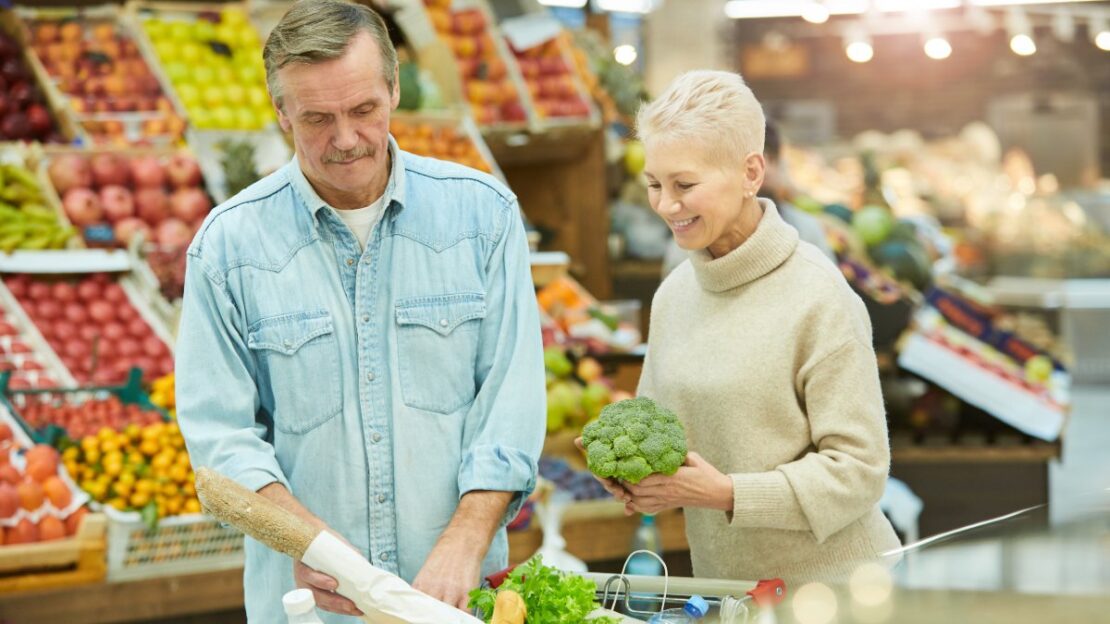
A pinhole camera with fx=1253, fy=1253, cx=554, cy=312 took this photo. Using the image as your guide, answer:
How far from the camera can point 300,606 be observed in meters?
1.62

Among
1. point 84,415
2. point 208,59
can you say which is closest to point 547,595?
point 84,415

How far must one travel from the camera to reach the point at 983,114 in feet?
47.5

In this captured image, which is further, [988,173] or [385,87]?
[988,173]

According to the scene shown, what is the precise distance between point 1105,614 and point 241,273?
136 cm

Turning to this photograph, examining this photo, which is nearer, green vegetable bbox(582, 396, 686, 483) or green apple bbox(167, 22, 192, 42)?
green vegetable bbox(582, 396, 686, 483)

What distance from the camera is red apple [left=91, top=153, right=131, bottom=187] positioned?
15.3 ft

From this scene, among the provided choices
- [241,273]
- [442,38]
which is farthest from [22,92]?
[241,273]

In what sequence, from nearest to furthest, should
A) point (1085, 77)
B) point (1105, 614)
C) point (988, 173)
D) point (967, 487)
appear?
1. point (1105, 614)
2. point (967, 487)
3. point (988, 173)
4. point (1085, 77)

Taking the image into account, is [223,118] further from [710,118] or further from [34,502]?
[710,118]

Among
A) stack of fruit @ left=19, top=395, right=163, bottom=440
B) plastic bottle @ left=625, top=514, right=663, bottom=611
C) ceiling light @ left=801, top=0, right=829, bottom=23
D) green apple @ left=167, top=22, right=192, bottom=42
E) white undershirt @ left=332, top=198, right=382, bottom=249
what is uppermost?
ceiling light @ left=801, top=0, right=829, bottom=23

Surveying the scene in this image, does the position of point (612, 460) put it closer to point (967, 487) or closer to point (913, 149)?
point (967, 487)

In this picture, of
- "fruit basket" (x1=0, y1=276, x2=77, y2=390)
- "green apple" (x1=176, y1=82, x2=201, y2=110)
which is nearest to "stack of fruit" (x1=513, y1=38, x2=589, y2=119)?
"green apple" (x1=176, y1=82, x2=201, y2=110)

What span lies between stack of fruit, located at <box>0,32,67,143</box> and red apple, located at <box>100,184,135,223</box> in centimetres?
41

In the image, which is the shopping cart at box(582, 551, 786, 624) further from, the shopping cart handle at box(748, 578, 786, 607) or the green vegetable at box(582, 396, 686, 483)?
the green vegetable at box(582, 396, 686, 483)
